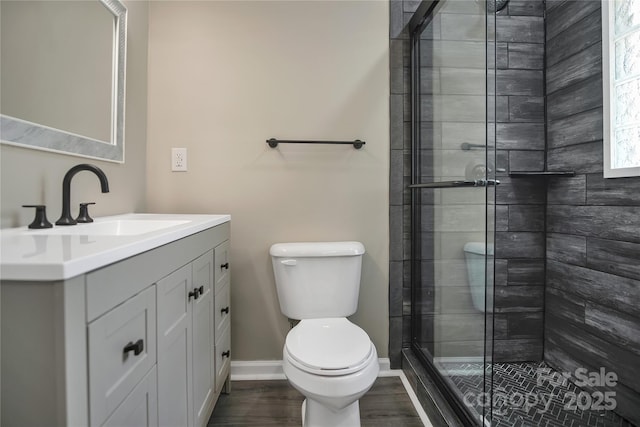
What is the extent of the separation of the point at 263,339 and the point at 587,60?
2330 millimetres

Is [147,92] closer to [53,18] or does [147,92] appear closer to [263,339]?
[53,18]

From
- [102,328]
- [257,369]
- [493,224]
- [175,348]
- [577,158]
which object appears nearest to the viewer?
[102,328]

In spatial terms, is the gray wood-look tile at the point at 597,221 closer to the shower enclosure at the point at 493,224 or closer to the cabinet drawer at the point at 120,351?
the shower enclosure at the point at 493,224

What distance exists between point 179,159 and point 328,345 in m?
1.29

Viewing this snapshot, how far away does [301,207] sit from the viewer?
178cm

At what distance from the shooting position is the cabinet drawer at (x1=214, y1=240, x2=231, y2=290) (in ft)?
4.49

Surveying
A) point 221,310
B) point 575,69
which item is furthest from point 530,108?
point 221,310

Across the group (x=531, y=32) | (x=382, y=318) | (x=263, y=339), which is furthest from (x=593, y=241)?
(x=263, y=339)

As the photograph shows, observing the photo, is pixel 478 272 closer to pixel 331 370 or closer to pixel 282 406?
pixel 331 370

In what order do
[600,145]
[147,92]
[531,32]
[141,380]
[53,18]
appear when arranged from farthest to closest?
1. [531,32]
2. [147,92]
3. [600,145]
4. [53,18]
5. [141,380]

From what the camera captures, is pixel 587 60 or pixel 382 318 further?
pixel 382 318

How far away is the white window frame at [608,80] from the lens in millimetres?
1462

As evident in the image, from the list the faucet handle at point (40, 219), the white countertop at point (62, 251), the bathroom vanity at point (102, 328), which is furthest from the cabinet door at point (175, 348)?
the faucet handle at point (40, 219)

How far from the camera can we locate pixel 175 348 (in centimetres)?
95
